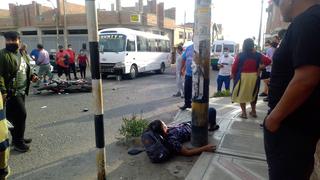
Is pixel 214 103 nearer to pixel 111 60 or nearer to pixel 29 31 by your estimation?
pixel 111 60

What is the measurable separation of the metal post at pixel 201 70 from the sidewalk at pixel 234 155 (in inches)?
15.3

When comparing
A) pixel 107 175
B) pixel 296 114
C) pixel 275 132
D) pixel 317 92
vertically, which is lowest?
pixel 107 175

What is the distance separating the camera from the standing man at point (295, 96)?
162cm

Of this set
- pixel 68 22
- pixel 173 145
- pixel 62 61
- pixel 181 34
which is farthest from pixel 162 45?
pixel 181 34

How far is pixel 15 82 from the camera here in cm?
459

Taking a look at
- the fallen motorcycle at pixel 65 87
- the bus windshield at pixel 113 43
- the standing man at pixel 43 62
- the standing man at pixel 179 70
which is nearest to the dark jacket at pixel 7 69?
the standing man at pixel 179 70

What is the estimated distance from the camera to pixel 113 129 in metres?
6.00

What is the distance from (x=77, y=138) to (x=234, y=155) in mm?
2989

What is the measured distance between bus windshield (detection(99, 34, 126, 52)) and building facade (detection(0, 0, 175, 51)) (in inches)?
570

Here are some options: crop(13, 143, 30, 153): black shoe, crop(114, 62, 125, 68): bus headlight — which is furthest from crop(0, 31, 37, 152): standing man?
crop(114, 62, 125, 68): bus headlight

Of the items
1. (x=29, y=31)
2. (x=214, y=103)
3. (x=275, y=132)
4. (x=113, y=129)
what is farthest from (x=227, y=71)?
(x=29, y=31)

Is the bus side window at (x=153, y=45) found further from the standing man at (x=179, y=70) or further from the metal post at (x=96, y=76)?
the metal post at (x=96, y=76)

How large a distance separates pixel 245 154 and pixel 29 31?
36.6m

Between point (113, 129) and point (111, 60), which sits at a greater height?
point (111, 60)
